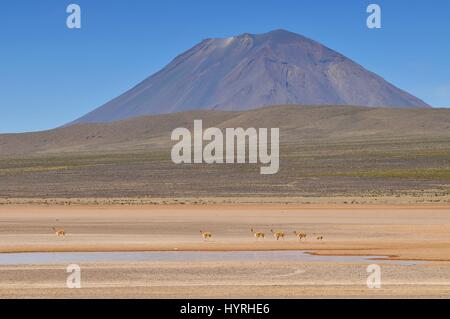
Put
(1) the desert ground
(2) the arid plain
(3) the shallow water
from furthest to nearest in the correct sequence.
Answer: (3) the shallow water → (2) the arid plain → (1) the desert ground

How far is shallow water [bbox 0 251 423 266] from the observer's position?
27297 millimetres

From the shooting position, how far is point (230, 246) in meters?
32.1

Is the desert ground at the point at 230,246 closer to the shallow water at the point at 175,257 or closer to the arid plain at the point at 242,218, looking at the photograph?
the arid plain at the point at 242,218

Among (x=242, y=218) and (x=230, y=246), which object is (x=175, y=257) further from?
(x=242, y=218)

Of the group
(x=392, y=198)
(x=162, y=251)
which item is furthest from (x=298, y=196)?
(x=162, y=251)

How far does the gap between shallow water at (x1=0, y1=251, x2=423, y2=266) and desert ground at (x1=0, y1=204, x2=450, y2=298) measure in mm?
690

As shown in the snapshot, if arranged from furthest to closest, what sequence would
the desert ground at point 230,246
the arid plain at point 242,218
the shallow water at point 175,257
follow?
1. the shallow water at point 175,257
2. the arid plain at point 242,218
3. the desert ground at point 230,246

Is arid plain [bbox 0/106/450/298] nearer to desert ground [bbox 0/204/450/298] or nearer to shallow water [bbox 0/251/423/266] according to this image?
desert ground [bbox 0/204/450/298]

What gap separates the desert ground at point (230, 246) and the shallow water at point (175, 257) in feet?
2.26

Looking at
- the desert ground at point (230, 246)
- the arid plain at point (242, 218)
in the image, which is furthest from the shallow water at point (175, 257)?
the desert ground at point (230, 246)

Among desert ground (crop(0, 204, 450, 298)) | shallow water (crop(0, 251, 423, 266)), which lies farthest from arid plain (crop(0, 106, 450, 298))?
shallow water (crop(0, 251, 423, 266))

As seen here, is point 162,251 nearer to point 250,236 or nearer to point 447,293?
point 250,236

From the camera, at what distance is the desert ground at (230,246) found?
20969 millimetres
